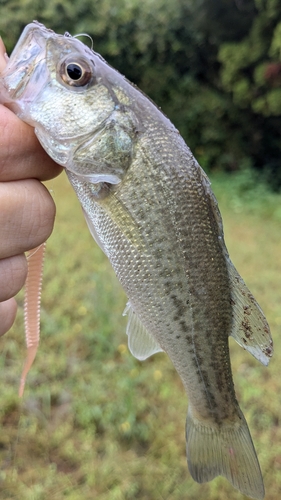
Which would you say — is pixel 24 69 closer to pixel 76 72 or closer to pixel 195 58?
pixel 76 72

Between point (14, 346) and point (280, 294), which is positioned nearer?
point (14, 346)

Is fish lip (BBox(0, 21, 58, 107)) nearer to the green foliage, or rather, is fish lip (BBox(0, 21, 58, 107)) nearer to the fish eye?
the fish eye

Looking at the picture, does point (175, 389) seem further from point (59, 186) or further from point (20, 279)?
point (59, 186)

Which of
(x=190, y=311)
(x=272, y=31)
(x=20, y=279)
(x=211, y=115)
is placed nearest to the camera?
(x=20, y=279)

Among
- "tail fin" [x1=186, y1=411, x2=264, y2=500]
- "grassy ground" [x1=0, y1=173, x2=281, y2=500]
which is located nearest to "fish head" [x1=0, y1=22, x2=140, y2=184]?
"tail fin" [x1=186, y1=411, x2=264, y2=500]

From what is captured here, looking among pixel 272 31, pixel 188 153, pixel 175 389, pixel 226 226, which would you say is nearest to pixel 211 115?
pixel 272 31

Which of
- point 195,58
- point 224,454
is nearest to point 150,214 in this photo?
point 224,454
